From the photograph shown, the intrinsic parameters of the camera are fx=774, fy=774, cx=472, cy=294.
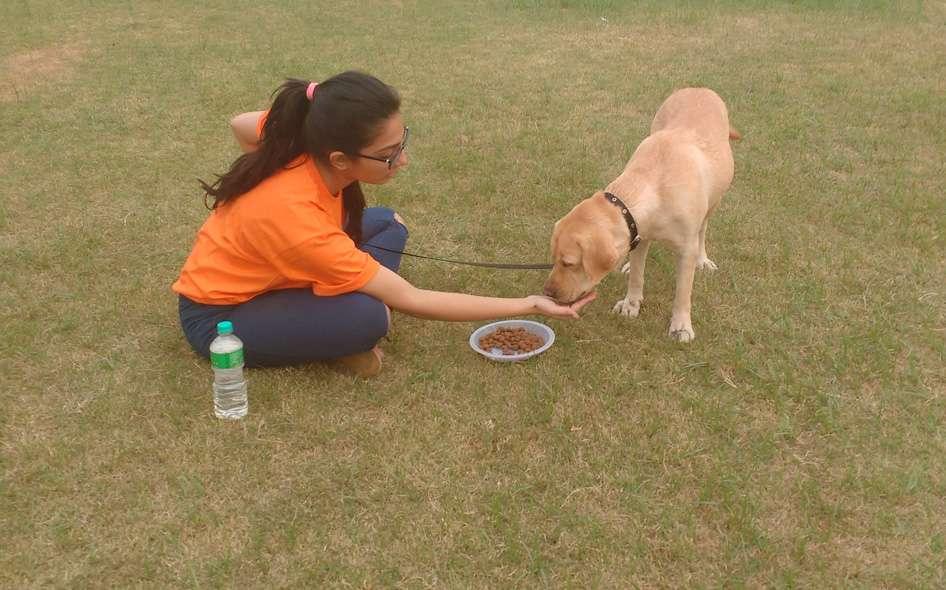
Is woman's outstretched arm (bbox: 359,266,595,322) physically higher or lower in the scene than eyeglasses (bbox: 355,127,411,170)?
lower

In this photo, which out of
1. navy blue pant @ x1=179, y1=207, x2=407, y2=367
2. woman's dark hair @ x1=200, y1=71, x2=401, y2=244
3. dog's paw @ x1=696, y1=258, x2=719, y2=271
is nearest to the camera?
woman's dark hair @ x1=200, y1=71, x2=401, y2=244

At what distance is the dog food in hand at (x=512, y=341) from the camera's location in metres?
4.12

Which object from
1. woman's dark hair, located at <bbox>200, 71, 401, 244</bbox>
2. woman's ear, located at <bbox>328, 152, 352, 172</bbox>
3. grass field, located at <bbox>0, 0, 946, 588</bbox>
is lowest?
grass field, located at <bbox>0, 0, 946, 588</bbox>

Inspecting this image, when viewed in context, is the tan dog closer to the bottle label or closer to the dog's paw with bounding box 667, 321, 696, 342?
the dog's paw with bounding box 667, 321, 696, 342

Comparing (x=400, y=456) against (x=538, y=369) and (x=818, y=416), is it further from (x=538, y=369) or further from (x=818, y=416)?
(x=818, y=416)

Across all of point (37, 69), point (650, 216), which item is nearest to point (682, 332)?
point (650, 216)

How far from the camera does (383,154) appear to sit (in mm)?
3424

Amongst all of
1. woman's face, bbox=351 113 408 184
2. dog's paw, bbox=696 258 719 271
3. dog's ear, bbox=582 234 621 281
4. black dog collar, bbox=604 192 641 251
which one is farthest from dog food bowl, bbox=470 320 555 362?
dog's paw, bbox=696 258 719 271

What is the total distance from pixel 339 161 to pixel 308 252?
427 millimetres

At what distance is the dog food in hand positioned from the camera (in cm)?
412

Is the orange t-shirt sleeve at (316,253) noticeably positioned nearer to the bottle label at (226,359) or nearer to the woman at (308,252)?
the woman at (308,252)

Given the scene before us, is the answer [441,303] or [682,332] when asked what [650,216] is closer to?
[682,332]

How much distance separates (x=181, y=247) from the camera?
17.6ft

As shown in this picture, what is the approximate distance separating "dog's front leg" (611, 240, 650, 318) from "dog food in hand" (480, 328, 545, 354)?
0.64 m
